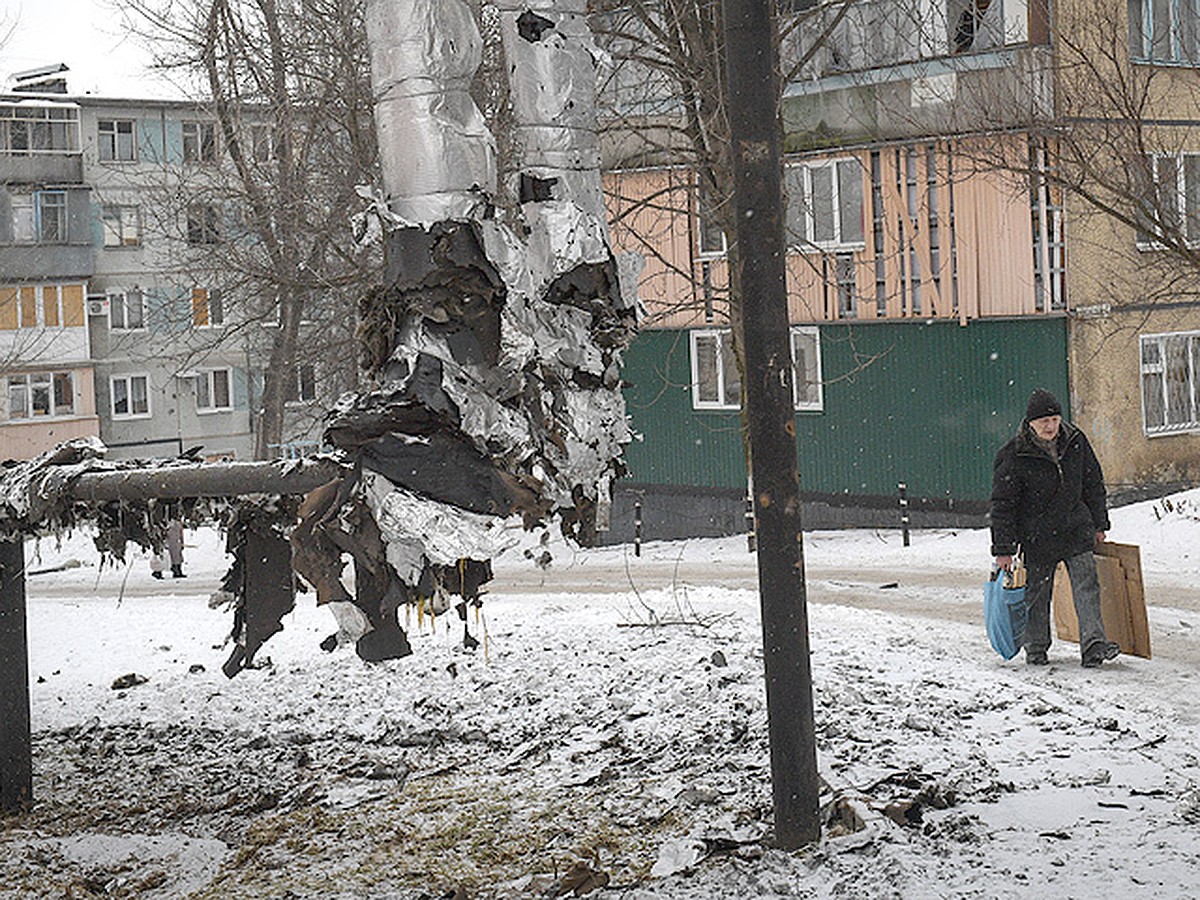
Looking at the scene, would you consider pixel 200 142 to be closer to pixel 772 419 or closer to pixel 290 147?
pixel 290 147

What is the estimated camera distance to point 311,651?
1202 cm

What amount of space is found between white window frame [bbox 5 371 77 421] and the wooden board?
3902cm

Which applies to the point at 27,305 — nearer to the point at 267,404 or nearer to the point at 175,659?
the point at 267,404

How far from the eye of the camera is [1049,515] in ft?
33.3

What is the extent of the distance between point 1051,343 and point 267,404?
49.8 feet

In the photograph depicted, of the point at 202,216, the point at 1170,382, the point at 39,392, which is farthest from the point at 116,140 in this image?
the point at 1170,382

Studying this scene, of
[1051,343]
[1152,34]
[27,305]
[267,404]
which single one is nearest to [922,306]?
[1051,343]

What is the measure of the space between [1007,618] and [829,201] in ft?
48.8

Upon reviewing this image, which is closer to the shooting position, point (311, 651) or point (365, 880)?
point (365, 880)

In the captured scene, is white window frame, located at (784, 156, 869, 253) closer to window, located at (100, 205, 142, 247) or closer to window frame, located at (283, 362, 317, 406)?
window frame, located at (283, 362, 317, 406)

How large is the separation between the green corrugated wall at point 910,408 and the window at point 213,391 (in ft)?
86.3

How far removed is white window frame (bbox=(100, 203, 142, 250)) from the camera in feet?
157

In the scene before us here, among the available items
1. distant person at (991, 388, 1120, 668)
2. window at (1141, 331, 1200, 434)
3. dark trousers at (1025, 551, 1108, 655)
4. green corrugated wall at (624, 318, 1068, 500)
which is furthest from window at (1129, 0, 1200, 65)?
dark trousers at (1025, 551, 1108, 655)

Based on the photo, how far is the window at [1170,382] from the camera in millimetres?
23484
